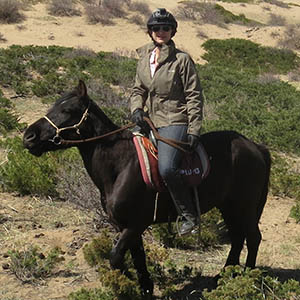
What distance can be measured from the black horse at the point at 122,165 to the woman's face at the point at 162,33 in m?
0.79

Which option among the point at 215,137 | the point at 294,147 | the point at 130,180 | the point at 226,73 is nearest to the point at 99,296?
the point at 130,180

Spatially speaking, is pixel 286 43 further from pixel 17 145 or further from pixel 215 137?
pixel 215 137

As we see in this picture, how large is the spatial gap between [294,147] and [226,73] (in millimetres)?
9375

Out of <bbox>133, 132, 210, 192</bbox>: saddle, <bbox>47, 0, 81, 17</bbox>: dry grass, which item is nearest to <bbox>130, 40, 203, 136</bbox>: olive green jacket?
<bbox>133, 132, 210, 192</bbox>: saddle

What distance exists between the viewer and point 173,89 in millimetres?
4055

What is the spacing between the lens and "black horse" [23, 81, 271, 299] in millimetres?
3967

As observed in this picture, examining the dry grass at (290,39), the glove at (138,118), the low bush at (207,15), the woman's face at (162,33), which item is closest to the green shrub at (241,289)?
the glove at (138,118)

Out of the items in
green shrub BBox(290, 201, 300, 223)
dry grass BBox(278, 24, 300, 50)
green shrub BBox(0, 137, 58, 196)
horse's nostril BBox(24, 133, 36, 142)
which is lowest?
dry grass BBox(278, 24, 300, 50)

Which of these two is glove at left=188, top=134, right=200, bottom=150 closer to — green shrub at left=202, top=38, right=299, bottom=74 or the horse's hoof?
the horse's hoof

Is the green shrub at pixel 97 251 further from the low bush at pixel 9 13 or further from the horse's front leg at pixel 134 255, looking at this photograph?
the low bush at pixel 9 13

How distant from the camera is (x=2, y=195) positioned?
24.3ft

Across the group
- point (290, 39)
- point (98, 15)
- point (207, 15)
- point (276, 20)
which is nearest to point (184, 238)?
point (290, 39)

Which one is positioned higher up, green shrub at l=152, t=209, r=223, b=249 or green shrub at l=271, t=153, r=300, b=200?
green shrub at l=152, t=209, r=223, b=249

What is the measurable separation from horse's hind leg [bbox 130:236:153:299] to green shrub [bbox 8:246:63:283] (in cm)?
100
